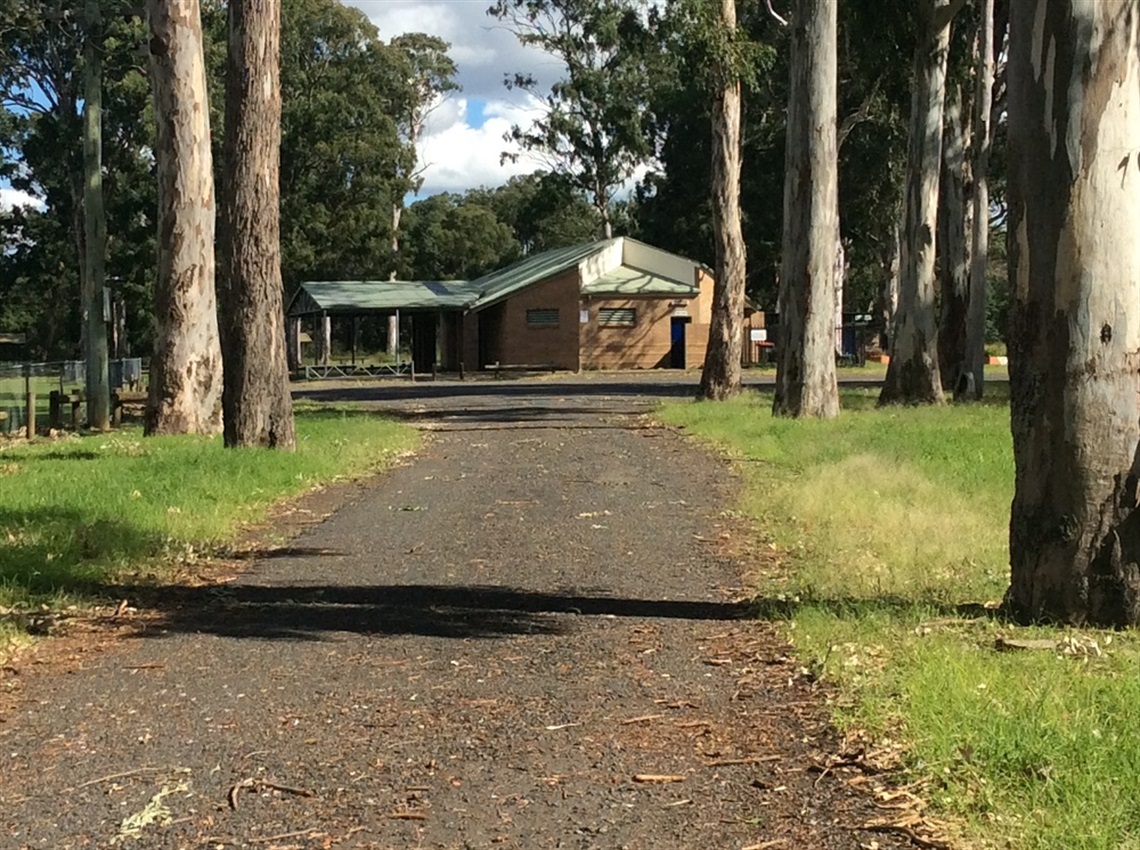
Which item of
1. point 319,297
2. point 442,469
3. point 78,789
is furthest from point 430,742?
point 319,297

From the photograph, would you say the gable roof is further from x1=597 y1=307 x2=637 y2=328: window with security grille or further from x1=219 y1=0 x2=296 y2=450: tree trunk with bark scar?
x1=219 y1=0 x2=296 y2=450: tree trunk with bark scar

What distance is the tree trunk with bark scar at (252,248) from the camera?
50.0 ft

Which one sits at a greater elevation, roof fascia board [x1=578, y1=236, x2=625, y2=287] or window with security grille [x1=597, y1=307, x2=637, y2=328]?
roof fascia board [x1=578, y1=236, x2=625, y2=287]

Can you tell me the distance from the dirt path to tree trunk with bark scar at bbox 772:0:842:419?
10.9 meters

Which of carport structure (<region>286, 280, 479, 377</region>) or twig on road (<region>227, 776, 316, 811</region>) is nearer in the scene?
twig on road (<region>227, 776, 316, 811</region>)

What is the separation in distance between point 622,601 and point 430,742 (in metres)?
2.69

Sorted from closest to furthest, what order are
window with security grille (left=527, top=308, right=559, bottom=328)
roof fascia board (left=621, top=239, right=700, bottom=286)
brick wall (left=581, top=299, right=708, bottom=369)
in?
window with security grille (left=527, top=308, right=559, bottom=328), brick wall (left=581, top=299, right=708, bottom=369), roof fascia board (left=621, top=239, right=700, bottom=286)

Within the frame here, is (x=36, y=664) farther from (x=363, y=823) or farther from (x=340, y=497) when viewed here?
(x=340, y=497)

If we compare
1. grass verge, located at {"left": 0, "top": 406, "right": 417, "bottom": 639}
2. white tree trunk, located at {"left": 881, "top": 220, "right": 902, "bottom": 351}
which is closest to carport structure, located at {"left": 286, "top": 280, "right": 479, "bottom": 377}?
white tree trunk, located at {"left": 881, "top": 220, "right": 902, "bottom": 351}

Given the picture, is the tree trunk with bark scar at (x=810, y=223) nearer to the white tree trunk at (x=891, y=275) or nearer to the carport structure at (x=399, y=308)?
the carport structure at (x=399, y=308)

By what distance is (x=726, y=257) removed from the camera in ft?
86.3

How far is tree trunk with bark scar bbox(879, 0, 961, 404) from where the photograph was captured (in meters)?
23.6

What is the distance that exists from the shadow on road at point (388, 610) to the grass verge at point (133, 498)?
2.09 ft

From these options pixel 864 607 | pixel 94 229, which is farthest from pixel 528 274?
pixel 864 607
